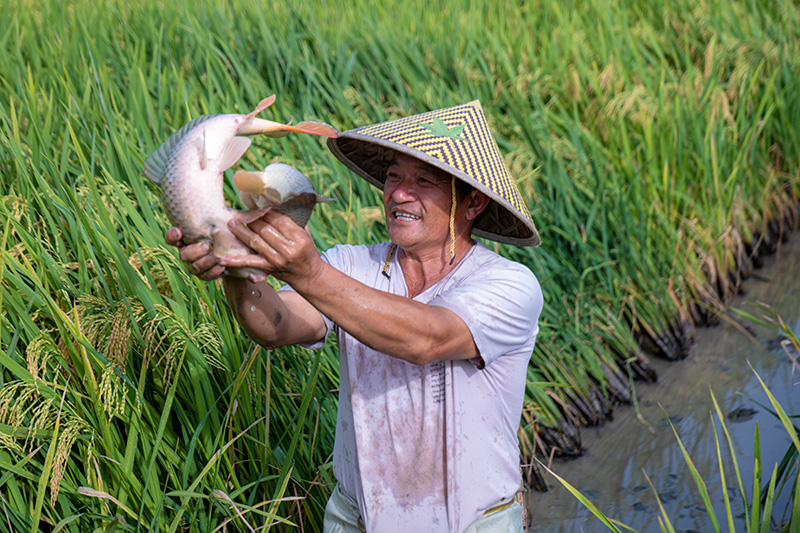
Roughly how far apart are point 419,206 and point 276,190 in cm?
55

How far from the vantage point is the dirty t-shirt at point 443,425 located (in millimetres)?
1591

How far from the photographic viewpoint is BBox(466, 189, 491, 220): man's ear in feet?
5.90

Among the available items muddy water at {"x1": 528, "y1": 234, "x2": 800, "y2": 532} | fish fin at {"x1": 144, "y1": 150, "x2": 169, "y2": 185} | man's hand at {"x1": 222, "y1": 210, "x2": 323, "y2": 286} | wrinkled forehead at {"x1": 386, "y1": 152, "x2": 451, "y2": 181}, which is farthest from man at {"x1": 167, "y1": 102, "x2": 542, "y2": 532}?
muddy water at {"x1": 528, "y1": 234, "x2": 800, "y2": 532}

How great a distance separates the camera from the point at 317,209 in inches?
119

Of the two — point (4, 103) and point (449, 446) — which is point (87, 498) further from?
point (4, 103)

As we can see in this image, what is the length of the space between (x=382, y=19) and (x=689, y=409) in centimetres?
298

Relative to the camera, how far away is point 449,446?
5.20 ft

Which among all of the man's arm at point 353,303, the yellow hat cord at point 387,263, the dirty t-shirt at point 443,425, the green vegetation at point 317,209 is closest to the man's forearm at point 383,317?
the man's arm at point 353,303

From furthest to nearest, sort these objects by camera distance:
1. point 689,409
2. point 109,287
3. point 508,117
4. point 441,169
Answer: point 508,117
point 689,409
point 109,287
point 441,169

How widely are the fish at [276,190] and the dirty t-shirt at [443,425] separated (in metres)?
0.40

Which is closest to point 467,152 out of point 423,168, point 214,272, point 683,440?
point 423,168

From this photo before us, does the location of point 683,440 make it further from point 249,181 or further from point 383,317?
point 249,181

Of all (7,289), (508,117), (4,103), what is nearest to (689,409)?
(508,117)

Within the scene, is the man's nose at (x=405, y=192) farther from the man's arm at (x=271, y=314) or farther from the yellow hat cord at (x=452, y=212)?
the man's arm at (x=271, y=314)
